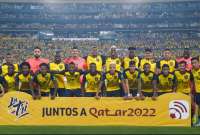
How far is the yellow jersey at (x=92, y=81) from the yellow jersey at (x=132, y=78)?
751 millimetres

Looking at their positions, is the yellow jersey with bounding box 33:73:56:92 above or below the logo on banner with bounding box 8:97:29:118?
above

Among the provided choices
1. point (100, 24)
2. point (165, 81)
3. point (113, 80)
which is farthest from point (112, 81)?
point (100, 24)

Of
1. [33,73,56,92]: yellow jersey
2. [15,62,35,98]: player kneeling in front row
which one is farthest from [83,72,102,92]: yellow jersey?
[15,62,35,98]: player kneeling in front row

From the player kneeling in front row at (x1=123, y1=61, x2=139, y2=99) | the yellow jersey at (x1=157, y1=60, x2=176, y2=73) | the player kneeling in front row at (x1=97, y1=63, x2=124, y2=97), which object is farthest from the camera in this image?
the yellow jersey at (x1=157, y1=60, x2=176, y2=73)

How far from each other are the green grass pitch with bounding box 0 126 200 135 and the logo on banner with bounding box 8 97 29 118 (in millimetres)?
462

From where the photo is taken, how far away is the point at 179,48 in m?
54.1

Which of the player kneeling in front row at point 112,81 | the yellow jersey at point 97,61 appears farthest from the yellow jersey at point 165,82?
the yellow jersey at point 97,61

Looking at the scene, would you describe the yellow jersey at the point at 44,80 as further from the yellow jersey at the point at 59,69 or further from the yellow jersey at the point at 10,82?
the yellow jersey at the point at 10,82

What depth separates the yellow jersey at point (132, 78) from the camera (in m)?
12.6

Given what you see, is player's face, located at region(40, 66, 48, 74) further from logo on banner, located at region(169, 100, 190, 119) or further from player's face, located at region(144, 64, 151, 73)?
logo on banner, located at region(169, 100, 190, 119)

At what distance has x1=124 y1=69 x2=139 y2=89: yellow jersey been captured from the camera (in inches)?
495

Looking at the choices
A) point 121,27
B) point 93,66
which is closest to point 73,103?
point 93,66

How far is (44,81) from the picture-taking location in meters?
12.4

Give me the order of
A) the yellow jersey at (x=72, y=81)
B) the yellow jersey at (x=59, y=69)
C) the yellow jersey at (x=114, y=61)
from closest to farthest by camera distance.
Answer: the yellow jersey at (x=72, y=81) → the yellow jersey at (x=59, y=69) → the yellow jersey at (x=114, y=61)
